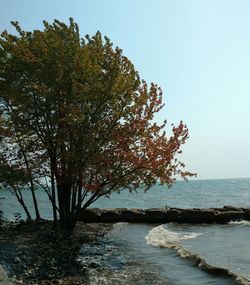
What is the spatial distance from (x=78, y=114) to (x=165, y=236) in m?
10.6

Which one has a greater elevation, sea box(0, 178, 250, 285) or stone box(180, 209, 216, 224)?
stone box(180, 209, 216, 224)

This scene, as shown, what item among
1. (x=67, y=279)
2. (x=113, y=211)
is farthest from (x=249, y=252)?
(x=113, y=211)

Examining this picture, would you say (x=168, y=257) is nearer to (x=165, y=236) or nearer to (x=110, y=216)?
(x=165, y=236)

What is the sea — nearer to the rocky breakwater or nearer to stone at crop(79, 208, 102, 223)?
stone at crop(79, 208, 102, 223)

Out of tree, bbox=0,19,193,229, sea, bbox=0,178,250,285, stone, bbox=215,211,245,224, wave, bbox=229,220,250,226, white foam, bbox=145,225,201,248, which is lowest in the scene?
sea, bbox=0,178,250,285

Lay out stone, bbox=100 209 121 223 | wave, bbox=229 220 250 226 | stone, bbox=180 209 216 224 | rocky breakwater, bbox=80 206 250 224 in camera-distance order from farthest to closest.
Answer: stone, bbox=180 209 216 224
wave, bbox=229 220 250 226
rocky breakwater, bbox=80 206 250 224
stone, bbox=100 209 121 223

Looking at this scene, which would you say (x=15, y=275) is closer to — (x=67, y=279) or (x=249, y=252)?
(x=67, y=279)

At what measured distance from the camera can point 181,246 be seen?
75.9ft

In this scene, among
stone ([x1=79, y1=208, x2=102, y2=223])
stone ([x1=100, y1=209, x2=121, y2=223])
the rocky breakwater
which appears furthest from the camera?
the rocky breakwater

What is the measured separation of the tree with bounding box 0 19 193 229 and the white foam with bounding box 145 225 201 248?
3266mm

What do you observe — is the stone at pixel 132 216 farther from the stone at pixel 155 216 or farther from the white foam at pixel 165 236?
the white foam at pixel 165 236

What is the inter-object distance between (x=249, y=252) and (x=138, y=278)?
355 inches

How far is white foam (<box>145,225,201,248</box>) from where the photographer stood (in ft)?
78.5

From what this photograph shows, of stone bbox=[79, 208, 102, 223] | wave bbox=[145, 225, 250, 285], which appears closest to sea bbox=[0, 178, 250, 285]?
wave bbox=[145, 225, 250, 285]
